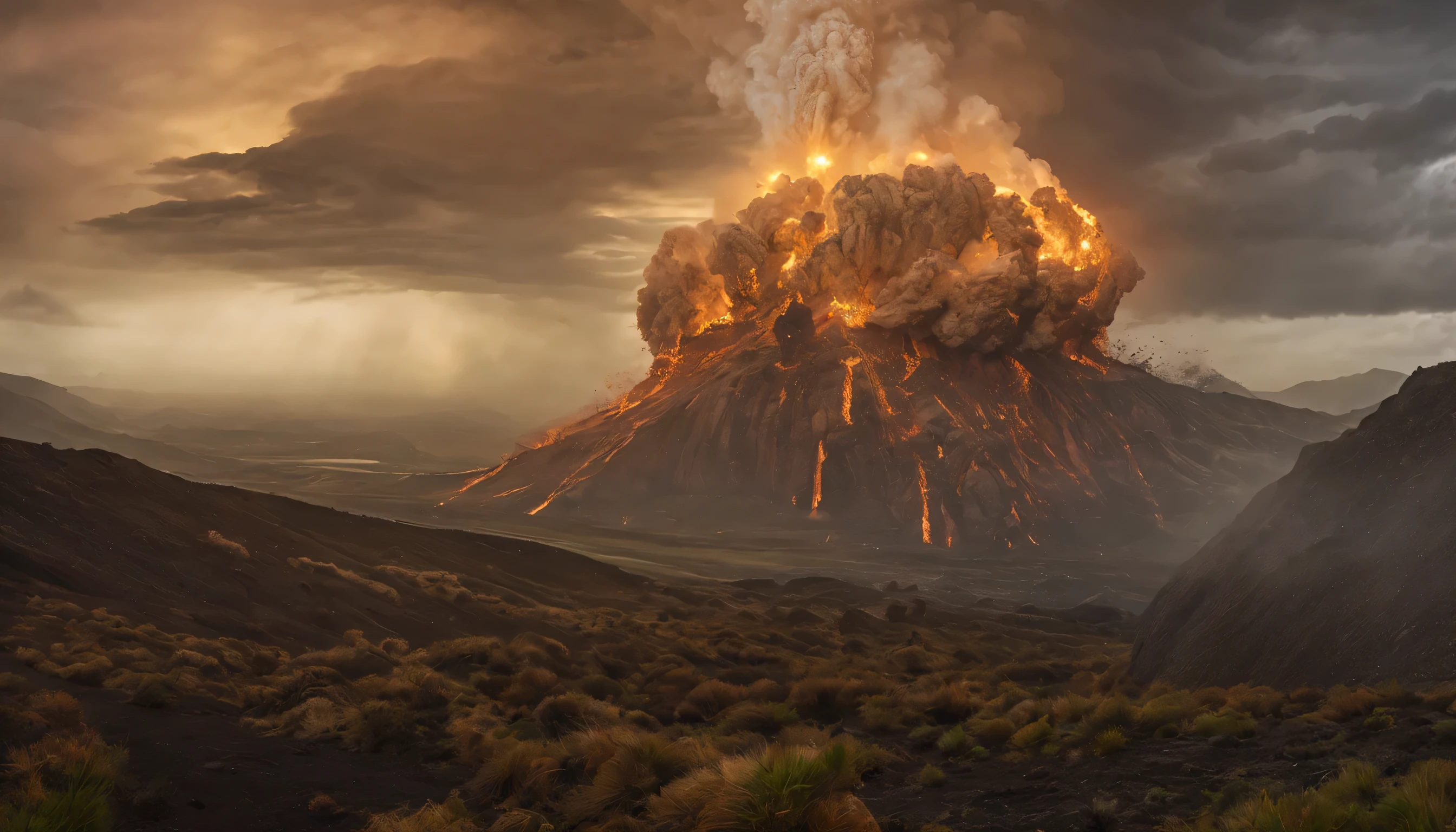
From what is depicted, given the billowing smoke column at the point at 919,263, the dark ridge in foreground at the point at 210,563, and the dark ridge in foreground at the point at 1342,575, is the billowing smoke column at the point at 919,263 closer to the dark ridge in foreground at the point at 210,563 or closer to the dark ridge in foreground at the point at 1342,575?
the dark ridge in foreground at the point at 210,563

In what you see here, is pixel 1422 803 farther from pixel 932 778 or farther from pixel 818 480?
pixel 818 480

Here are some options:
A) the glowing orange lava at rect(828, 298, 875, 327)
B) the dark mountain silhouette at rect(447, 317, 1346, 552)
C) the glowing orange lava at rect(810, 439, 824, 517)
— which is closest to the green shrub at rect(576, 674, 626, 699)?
the dark mountain silhouette at rect(447, 317, 1346, 552)

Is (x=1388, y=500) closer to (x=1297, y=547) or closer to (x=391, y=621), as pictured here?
(x=1297, y=547)

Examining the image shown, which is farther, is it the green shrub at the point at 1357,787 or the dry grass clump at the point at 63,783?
the dry grass clump at the point at 63,783

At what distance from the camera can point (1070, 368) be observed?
531ft

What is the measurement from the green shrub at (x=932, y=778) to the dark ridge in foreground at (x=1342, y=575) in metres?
7.62

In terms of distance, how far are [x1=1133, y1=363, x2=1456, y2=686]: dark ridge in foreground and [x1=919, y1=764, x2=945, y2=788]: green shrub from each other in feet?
25.0

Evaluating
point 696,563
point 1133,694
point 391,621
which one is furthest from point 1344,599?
point 696,563

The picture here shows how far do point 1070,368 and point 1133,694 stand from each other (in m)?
151

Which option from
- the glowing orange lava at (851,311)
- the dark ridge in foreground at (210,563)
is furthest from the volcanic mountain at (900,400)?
the dark ridge in foreground at (210,563)

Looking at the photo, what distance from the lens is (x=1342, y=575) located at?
17875 mm

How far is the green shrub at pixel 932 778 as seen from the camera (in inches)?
529

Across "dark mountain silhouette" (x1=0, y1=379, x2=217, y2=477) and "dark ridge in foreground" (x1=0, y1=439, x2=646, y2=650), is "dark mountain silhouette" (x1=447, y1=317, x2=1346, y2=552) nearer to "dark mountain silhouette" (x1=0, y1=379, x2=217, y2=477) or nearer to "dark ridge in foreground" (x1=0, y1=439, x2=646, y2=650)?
"dark mountain silhouette" (x1=0, y1=379, x2=217, y2=477)

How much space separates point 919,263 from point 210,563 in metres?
118
